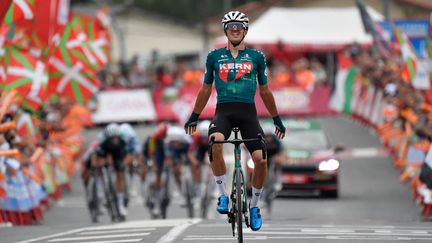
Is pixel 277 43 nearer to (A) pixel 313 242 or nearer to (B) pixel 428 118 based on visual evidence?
(B) pixel 428 118

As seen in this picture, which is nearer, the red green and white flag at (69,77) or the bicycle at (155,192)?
the bicycle at (155,192)

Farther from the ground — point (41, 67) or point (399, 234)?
point (41, 67)

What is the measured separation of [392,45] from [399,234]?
1853 centimetres

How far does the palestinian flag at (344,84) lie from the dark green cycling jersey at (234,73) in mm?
25351

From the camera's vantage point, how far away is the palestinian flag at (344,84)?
135 ft

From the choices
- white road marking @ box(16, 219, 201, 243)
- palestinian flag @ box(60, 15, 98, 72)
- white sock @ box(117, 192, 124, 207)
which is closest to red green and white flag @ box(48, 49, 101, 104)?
palestinian flag @ box(60, 15, 98, 72)

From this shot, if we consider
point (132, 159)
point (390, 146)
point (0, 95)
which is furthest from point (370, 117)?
point (0, 95)

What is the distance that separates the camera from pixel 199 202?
1014 inches

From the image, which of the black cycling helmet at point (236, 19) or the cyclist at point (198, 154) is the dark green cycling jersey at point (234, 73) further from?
the cyclist at point (198, 154)

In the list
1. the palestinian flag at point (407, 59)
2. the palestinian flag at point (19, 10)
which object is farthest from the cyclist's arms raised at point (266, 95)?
the palestinian flag at point (407, 59)

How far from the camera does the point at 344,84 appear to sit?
135ft

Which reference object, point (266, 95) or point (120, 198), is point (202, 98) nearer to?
point (266, 95)

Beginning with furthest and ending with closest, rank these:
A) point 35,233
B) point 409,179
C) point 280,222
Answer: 1. point 409,179
2. point 280,222
3. point 35,233

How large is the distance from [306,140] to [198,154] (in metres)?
5.98
